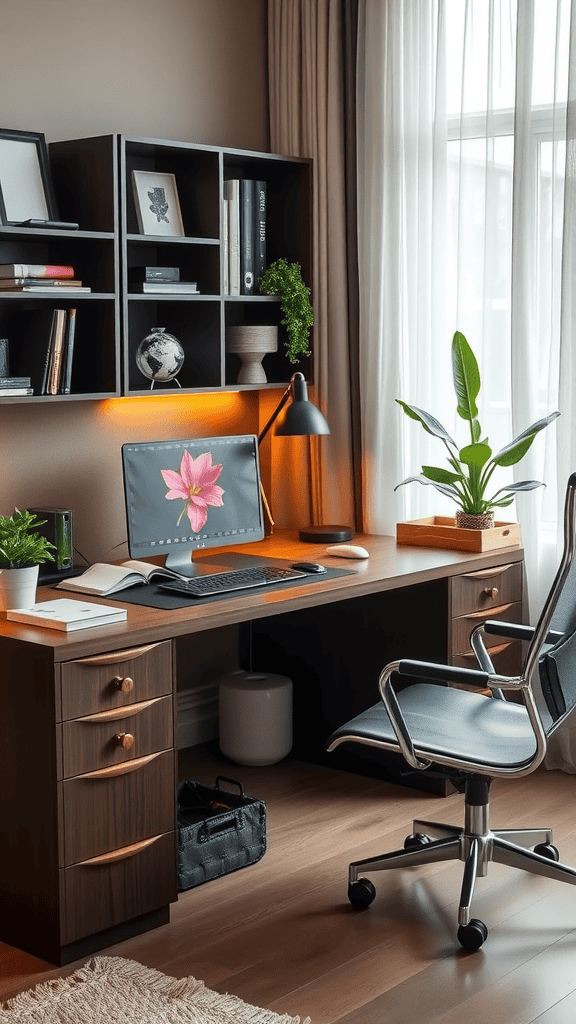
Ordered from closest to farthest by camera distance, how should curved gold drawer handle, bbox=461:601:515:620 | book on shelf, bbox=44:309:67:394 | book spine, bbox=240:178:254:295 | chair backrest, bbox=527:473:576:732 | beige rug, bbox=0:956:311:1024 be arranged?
beige rug, bbox=0:956:311:1024, chair backrest, bbox=527:473:576:732, book on shelf, bbox=44:309:67:394, curved gold drawer handle, bbox=461:601:515:620, book spine, bbox=240:178:254:295

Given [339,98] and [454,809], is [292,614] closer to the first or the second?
[454,809]

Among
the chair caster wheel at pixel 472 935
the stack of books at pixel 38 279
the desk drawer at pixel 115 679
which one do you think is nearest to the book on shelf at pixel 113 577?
the desk drawer at pixel 115 679

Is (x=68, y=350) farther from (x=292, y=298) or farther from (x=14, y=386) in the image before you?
(x=292, y=298)

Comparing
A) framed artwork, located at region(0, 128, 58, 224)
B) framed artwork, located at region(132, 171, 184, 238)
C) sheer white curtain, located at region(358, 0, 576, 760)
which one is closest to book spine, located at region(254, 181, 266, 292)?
framed artwork, located at region(132, 171, 184, 238)

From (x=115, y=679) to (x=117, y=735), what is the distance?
127 millimetres

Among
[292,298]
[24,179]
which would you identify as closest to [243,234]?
[292,298]

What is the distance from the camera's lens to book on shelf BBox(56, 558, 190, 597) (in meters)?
3.04

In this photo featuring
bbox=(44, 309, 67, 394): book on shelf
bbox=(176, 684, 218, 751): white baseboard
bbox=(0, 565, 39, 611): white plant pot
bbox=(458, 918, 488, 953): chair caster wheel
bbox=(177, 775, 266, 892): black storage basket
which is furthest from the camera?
bbox=(176, 684, 218, 751): white baseboard

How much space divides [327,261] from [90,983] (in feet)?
7.77

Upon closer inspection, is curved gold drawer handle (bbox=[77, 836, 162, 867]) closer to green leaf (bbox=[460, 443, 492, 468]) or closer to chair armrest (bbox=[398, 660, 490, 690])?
chair armrest (bbox=[398, 660, 490, 690])

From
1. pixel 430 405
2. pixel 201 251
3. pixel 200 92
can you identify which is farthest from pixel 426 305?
pixel 200 92

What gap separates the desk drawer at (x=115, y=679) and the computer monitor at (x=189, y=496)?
21.6 inches

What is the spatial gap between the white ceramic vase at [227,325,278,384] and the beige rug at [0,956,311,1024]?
74.9 inches

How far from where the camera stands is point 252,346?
3.78 meters
